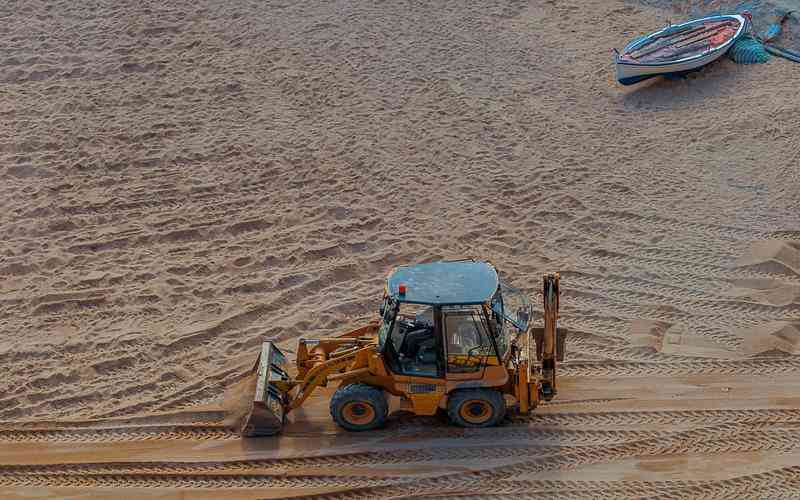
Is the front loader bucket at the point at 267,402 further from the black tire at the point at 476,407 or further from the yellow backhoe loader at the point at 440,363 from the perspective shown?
the black tire at the point at 476,407

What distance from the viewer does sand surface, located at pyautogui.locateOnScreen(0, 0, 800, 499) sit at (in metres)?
8.47

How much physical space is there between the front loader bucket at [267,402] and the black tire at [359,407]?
0.51m

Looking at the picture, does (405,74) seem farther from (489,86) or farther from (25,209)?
(25,209)

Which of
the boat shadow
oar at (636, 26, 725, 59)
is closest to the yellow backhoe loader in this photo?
the boat shadow

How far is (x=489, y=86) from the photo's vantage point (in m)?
16.4

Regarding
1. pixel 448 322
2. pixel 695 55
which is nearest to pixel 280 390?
pixel 448 322

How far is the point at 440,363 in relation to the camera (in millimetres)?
8430

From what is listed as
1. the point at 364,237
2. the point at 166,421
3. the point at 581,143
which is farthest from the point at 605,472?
the point at 581,143

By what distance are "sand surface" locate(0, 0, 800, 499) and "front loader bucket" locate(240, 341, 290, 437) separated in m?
0.14

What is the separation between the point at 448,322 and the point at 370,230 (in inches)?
179

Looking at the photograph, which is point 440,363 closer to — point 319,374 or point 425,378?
point 425,378

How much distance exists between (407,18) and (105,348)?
34.3 feet

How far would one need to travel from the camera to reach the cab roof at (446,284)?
8203mm

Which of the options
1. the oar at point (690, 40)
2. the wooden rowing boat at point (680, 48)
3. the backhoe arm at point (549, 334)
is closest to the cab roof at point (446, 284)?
the backhoe arm at point (549, 334)
